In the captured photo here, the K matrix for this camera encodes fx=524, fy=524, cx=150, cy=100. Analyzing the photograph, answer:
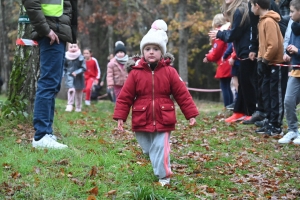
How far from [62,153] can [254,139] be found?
11.9 feet

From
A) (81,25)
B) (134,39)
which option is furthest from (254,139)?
(134,39)

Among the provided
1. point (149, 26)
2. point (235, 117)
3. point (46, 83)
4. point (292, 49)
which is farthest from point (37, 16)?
point (149, 26)

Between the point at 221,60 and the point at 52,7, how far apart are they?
587 centimetres

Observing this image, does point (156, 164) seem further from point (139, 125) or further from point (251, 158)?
point (251, 158)

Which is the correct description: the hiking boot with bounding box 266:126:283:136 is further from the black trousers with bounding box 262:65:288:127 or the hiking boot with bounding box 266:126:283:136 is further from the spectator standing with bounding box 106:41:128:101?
the spectator standing with bounding box 106:41:128:101

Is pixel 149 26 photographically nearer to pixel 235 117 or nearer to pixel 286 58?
pixel 235 117

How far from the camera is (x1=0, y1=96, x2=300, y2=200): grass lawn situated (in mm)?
5152

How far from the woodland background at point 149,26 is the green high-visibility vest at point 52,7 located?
1819 centimetres

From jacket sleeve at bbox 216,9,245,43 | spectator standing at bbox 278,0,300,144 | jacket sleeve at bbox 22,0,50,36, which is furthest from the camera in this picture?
jacket sleeve at bbox 216,9,245,43

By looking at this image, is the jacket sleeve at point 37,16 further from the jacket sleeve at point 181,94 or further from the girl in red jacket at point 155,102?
the jacket sleeve at point 181,94

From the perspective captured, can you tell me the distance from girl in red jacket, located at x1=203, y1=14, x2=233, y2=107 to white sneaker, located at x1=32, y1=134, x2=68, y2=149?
5.63 metres

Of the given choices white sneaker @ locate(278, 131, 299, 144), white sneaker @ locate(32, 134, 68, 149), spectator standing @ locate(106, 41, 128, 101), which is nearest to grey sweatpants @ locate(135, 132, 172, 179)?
white sneaker @ locate(32, 134, 68, 149)

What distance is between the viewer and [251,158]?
7.43m

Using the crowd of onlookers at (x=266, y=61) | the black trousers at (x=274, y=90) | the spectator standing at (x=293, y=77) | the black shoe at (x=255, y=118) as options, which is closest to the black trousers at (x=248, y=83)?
the crowd of onlookers at (x=266, y=61)
